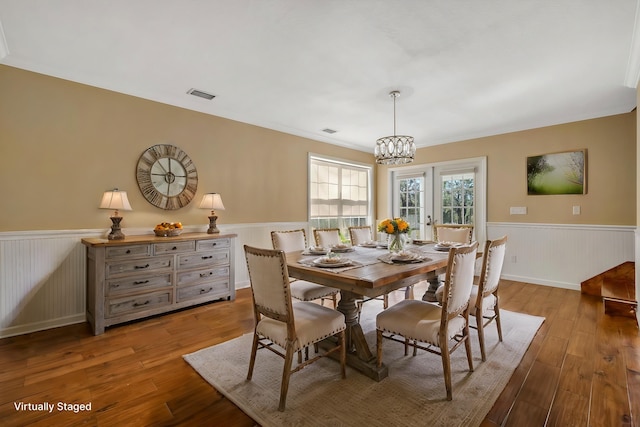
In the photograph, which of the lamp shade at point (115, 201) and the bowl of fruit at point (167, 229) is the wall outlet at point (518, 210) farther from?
the lamp shade at point (115, 201)

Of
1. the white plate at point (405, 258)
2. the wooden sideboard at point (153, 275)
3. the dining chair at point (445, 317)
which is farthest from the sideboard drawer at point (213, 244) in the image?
the dining chair at point (445, 317)

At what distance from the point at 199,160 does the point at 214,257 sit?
1301mm

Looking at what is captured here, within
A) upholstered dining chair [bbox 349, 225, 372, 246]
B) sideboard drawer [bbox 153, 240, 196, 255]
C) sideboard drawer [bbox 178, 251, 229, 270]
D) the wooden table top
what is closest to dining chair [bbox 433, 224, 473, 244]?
upholstered dining chair [bbox 349, 225, 372, 246]

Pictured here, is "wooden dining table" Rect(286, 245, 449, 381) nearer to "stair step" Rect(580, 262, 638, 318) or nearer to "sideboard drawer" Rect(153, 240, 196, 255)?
"sideboard drawer" Rect(153, 240, 196, 255)

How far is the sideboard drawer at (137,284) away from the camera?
2932 millimetres

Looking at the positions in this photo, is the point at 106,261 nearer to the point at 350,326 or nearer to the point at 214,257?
the point at 214,257

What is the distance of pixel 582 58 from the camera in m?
2.70

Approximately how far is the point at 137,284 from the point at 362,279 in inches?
97.8

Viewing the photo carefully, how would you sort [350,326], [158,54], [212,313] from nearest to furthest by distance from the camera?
[350,326] < [158,54] < [212,313]

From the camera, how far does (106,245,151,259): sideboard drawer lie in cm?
291

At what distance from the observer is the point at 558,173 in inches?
175

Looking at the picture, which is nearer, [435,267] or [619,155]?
[435,267]

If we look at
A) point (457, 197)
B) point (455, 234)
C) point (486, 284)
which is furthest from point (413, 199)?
point (486, 284)

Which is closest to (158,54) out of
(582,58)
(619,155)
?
(582,58)
